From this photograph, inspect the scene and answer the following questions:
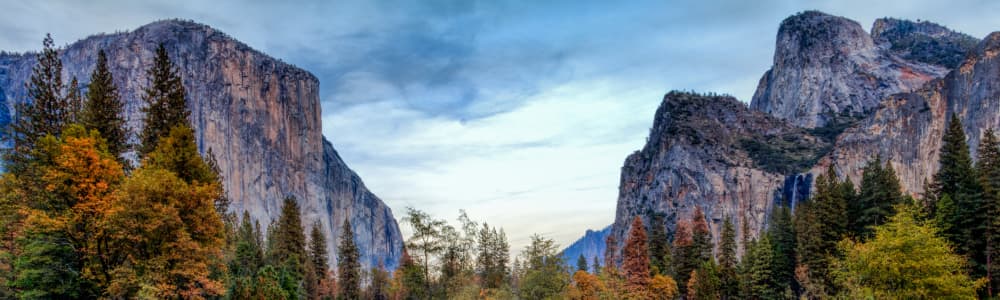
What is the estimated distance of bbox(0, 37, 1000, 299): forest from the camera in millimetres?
31094

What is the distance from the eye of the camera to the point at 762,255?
67375 millimetres

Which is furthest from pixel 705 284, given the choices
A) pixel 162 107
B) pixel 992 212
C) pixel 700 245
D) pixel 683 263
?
pixel 162 107

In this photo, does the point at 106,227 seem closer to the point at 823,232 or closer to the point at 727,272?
the point at 823,232

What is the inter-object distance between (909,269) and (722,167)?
143553 mm

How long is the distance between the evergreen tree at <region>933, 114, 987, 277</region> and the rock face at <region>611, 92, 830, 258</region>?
111513 mm

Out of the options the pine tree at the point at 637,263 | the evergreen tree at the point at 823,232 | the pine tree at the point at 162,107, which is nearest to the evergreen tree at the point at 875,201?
the evergreen tree at the point at 823,232

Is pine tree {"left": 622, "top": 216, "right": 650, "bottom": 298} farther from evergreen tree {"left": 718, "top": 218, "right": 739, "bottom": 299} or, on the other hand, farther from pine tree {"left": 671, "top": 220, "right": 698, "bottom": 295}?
evergreen tree {"left": 718, "top": 218, "right": 739, "bottom": 299}

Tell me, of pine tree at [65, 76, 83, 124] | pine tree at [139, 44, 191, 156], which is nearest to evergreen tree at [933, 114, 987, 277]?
pine tree at [139, 44, 191, 156]

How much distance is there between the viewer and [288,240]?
74.3m

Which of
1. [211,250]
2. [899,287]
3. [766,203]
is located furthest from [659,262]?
[766,203]

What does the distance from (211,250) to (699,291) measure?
48.6 metres

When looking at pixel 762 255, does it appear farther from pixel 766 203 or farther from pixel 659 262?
pixel 766 203

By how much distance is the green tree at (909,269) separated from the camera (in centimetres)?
3975

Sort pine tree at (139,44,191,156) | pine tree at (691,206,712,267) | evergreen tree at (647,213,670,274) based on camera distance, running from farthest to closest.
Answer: evergreen tree at (647,213,670,274) < pine tree at (691,206,712,267) < pine tree at (139,44,191,156)
